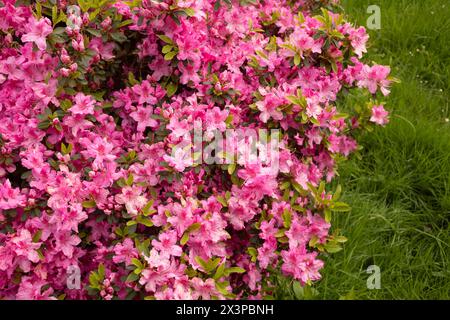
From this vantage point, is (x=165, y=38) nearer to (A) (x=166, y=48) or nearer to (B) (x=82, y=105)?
(A) (x=166, y=48)

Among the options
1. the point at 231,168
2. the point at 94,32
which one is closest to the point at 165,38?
the point at 94,32

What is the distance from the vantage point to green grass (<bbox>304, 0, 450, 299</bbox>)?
9.74 ft

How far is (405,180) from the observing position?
3430 mm

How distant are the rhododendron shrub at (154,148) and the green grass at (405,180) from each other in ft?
2.33

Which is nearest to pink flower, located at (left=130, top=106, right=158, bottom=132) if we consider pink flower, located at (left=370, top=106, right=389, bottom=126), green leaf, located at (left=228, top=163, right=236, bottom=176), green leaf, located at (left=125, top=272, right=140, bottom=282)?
green leaf, located at (left=228, top=163, right=236, bottom=176)

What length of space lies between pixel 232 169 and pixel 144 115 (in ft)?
1.55

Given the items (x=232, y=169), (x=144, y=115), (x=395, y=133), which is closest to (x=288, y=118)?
(x=232, y=169)

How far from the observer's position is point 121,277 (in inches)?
79.0

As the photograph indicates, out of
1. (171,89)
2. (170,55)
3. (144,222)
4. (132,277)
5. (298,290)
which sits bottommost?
(298,290)

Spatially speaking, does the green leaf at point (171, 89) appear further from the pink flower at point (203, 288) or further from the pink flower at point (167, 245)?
the pink flower at point (203, 288)

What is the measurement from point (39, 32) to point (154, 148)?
0.61m

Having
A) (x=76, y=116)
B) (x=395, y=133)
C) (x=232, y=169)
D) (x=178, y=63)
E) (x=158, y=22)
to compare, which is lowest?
(x=395, y=133)

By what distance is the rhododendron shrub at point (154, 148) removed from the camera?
2.01 metres
